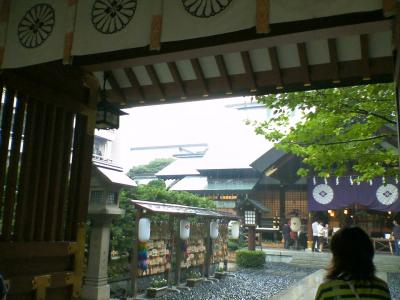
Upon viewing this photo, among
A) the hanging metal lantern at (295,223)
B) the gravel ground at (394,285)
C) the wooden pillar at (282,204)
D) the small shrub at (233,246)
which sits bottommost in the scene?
the gravel ground at (394,285)

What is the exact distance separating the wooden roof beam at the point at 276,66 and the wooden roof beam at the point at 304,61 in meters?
0.30

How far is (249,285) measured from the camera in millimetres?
13469

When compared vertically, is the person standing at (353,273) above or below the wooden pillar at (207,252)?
above

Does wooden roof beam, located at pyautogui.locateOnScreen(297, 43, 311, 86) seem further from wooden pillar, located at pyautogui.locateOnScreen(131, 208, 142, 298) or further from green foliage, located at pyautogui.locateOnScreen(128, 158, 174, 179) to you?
green foliage, located at pyautogui.locateOnScreen(128, 158, 174, 179)

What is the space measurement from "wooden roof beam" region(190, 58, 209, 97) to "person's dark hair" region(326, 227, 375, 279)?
3.53m

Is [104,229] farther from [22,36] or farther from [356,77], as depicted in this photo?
[356,77]

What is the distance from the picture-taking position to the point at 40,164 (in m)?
4.75

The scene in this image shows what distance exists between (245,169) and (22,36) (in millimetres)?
25974

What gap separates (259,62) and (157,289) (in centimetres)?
764

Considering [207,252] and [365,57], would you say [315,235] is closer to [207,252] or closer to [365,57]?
[207,252]

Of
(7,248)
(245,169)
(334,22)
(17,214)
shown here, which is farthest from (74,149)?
(245,169)

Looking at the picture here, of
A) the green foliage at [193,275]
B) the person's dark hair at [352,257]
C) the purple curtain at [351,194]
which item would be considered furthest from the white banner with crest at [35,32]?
the purple curtain at [351,194]

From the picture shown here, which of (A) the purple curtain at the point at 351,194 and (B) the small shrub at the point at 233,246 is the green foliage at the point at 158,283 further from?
(B) the small shrub at the point at 233,246

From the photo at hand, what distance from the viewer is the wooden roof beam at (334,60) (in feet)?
15.7
